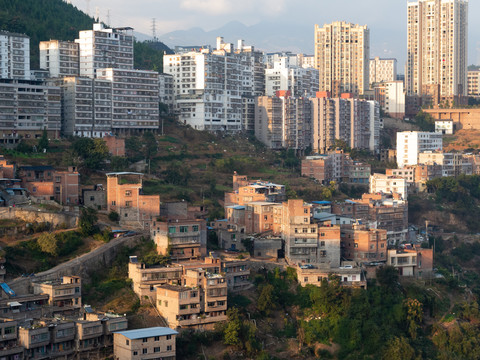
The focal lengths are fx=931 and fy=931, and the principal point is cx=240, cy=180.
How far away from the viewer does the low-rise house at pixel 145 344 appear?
29.0m

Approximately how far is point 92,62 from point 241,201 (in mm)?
17441

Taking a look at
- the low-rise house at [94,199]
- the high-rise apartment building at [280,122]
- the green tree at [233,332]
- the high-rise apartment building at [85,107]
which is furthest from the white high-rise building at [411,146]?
the green tree at [233,332]

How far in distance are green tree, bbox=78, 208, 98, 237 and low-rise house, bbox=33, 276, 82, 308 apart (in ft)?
15.2

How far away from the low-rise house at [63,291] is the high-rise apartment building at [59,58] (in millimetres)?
26966

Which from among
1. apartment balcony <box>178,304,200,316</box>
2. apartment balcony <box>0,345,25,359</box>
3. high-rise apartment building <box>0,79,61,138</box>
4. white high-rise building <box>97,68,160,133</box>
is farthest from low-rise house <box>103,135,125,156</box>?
apartment balcony <box>0,345,25,359</box>

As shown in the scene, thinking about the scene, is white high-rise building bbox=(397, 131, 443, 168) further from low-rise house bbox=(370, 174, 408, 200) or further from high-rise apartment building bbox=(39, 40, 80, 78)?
high-rise apartment building bbox=(39, 40, 80, 78)

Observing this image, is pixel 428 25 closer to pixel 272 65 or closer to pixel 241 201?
pixel 272 65

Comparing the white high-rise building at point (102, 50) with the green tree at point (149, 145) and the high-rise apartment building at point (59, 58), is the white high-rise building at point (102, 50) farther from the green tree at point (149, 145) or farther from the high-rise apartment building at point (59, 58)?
the green tree at point (149, 145)

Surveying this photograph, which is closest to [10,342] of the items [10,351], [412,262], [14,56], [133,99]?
[10,351]

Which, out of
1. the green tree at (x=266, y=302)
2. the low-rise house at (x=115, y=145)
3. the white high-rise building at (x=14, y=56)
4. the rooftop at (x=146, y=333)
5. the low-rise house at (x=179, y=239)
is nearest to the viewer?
the rooftop at (x=146, y=333)

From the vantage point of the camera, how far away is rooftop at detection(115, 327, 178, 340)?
29.1m

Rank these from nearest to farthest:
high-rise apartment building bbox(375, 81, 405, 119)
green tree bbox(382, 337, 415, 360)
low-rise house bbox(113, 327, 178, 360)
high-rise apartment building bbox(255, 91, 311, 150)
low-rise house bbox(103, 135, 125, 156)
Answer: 1. low-rise house bbox(113, 327, 178, 360)
2. green tree bbox(382, 337, 415, 360)
3. low-rise house bbox(103, 135, 125, 156)
4. high-rise apartment building bbox(255, 91, 311, 150)
5. high-rise apartment building bbox(375, 81, 405, 119)

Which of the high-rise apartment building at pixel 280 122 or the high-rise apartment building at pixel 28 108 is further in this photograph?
the high-rise apartment building at pixel 280 122

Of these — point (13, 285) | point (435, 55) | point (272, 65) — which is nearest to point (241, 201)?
point (13, 285)
